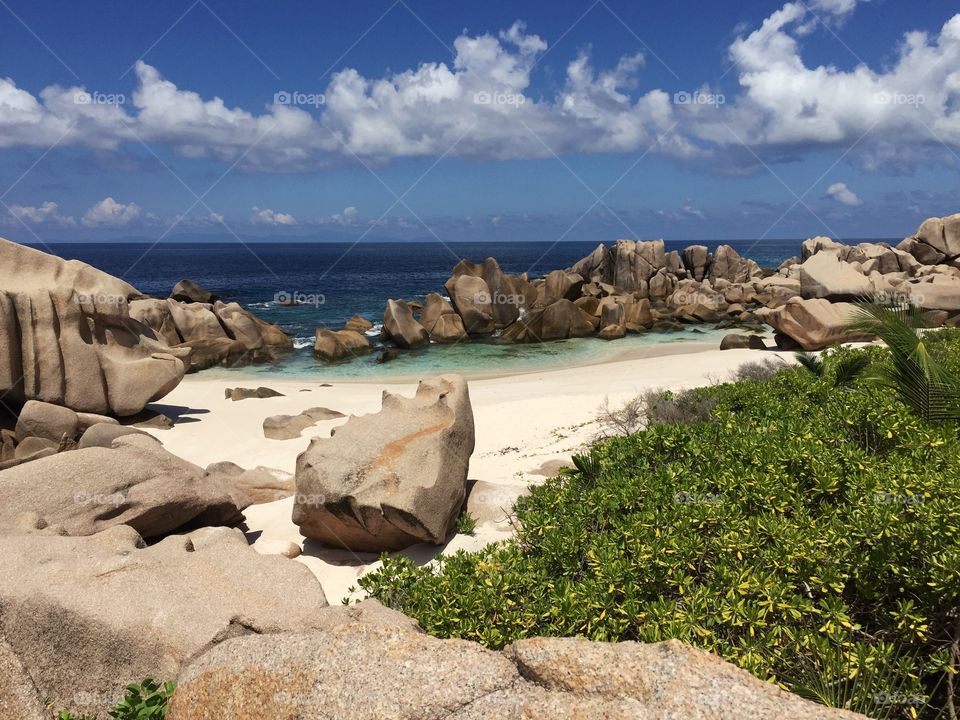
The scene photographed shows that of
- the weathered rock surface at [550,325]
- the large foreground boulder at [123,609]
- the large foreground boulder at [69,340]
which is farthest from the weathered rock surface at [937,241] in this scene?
the large foreground boulder at [123,609]

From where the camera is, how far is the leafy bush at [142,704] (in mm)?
4355

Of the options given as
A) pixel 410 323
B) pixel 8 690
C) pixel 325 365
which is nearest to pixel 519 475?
pixel 8 690

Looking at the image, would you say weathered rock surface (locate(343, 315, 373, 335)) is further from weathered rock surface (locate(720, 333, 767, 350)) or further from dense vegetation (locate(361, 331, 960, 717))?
dense vegetation (locate(361, 331, 960, 717))

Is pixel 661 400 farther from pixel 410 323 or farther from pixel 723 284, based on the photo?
pixel 723 284

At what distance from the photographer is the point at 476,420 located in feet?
53.4

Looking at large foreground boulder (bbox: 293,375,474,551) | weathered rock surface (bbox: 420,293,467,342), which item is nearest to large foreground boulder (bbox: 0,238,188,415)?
large foreground boulder (bbox: 293,375,474,551)

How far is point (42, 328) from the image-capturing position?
14789 millimetres

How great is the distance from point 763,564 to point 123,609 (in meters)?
5.03

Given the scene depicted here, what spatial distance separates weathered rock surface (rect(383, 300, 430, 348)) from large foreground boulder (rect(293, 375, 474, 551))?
24.5m

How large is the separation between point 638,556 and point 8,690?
460cm

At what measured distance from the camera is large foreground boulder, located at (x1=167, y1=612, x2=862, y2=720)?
117 inches

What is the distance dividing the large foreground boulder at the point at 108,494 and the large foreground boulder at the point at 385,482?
1.50m

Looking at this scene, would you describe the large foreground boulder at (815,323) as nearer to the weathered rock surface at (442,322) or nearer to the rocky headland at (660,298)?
the rocky headland at (660,298)

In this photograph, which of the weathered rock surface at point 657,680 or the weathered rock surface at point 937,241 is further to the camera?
the weathered rock surface at point 937,241
